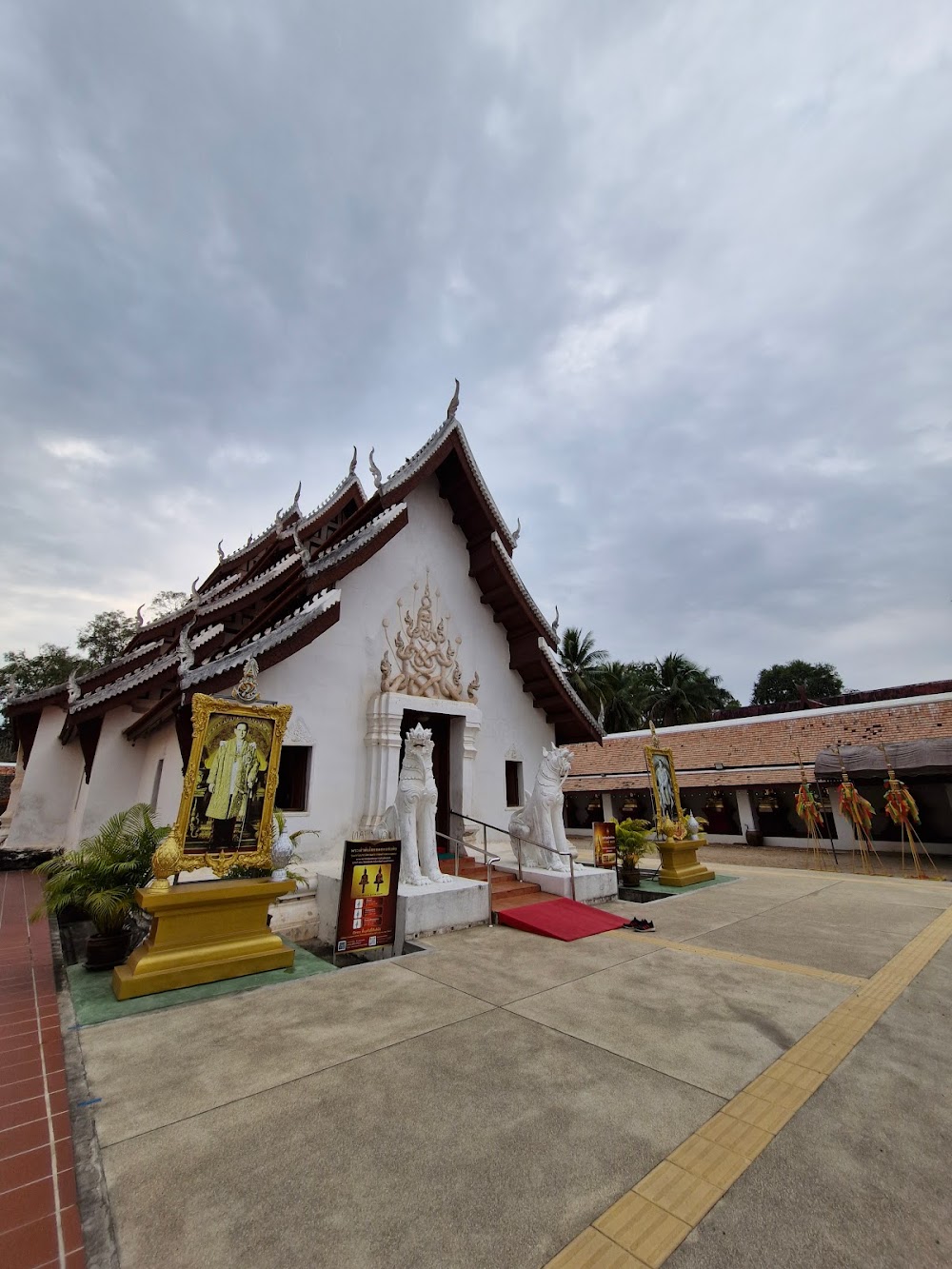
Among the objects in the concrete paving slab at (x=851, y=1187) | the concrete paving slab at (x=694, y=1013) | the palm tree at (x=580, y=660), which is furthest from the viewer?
the palm tree at (x=580, y=660)

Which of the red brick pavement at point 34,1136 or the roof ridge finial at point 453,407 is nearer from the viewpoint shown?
the red brick pavement at point 34,1136

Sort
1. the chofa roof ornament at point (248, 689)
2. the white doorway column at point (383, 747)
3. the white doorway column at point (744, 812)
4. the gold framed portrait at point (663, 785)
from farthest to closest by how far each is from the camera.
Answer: the white doorway column at point (744, 812) < the gold framed portrait at point (663, 785) < the white doorway column at point (383, 747) < the chofa roof ornament at point (248, 689)

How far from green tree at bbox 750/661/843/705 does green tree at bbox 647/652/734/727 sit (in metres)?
17.2

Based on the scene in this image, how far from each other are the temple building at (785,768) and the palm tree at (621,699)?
9239 mm

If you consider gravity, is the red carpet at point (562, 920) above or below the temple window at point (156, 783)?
below

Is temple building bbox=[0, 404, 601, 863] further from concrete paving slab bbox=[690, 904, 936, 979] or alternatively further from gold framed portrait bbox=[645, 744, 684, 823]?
concrete paving slab bbox=[690, 904, 936, 979]

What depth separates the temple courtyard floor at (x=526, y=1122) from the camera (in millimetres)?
1762

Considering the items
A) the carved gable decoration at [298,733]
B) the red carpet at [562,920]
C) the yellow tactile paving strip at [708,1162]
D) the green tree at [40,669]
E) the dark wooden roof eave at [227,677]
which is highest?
the green tree at [40,669]

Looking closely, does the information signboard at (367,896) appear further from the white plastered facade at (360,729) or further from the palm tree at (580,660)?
the palm tree at (580,660)

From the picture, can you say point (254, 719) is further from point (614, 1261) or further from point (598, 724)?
point (598, 724)

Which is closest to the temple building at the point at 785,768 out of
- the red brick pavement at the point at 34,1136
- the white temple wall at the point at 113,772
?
the white temple wall at the point at 113,772

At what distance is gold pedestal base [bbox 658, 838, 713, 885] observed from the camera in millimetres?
9203

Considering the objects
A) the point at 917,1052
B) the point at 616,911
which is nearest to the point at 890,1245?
the point at 917,1052

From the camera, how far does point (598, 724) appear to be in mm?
10898
